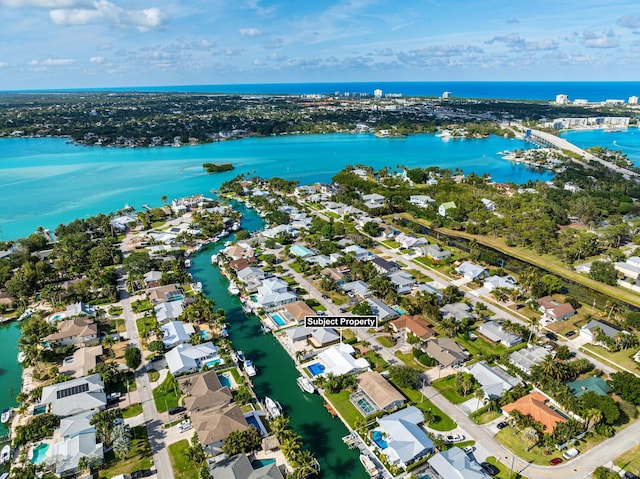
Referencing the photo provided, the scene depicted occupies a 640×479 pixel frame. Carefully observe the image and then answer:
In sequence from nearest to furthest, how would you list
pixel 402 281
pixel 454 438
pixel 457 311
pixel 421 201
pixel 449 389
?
pixel 454 438 < pixel 449 389 < pixel 457 311 < pixel 402 281 < pixel 421 201

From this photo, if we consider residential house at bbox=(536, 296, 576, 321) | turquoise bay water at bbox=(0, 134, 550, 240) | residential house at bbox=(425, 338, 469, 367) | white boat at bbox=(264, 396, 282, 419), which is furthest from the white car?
turquoise bay water at bbox=(0, 134, 550, 240)

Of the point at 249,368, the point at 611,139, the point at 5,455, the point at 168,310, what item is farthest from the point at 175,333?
the point at 611,139

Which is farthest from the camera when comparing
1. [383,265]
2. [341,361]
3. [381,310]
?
[383,265]

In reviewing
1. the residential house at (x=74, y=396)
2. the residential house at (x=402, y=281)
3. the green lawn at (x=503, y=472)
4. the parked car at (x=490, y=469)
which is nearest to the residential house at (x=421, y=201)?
the residential house at (x=402, y=281)

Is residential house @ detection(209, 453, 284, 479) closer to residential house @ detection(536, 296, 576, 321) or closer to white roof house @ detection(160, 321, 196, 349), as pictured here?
white roof house @ detection(160, 321, 196, 349)

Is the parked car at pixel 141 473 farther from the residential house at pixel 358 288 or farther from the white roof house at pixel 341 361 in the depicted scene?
the residential house at pixel 358 288

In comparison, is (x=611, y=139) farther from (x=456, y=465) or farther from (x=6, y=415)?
(x=6, y=415)
